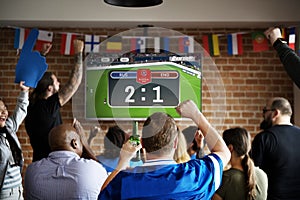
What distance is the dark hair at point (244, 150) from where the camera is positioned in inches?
103

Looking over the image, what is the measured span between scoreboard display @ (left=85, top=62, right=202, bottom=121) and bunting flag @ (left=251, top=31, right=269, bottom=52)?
11.1ft

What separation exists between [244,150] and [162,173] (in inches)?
44.5

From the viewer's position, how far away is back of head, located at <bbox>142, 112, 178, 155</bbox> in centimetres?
163

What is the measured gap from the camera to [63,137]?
250cm

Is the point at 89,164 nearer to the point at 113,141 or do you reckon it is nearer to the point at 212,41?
the point at 113,141

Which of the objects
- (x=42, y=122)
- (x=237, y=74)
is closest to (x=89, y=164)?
(x=42, y=122)

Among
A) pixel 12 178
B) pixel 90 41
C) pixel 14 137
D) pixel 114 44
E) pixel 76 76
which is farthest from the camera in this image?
pixel 90 41

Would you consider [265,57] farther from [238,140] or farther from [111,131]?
[111,131]

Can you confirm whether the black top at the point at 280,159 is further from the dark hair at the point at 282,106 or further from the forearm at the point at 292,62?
the forearm at the point at 292,62

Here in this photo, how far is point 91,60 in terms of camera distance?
1.62 metres

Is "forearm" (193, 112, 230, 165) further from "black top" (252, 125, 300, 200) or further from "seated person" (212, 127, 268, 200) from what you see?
"black top" (252, 125, 300, 200)

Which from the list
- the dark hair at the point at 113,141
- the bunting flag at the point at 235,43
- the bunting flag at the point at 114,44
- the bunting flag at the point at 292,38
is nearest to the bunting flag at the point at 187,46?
the bunting flag at the point at 114,44

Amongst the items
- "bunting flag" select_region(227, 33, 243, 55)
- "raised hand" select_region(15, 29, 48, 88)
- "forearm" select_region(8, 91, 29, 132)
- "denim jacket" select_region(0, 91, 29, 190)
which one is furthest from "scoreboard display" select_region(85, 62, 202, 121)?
"bunting flag" select_region(227, 33, 243, 55)

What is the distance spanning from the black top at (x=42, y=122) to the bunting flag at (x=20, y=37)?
153cm
